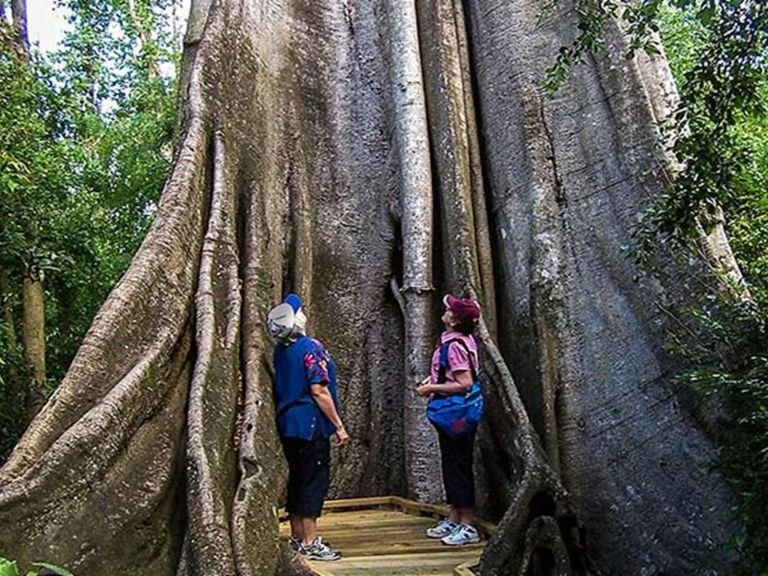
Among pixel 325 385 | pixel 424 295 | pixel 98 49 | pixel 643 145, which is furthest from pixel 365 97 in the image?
pixel 98 49

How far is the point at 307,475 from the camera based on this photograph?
11.5ft

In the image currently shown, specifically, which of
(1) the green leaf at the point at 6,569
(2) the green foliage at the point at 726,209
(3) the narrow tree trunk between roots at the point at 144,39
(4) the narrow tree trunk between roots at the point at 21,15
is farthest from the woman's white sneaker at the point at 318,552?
(3) the narrow tree trunk between roots at the point at 144,39

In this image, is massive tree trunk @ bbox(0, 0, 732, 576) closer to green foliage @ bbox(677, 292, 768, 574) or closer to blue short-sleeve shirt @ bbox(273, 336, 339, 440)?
blue short-sleeve shirt @ bbox(273, 336, 339, 440)

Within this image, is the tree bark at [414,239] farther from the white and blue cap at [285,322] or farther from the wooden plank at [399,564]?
the white and blue cap at [285,322]

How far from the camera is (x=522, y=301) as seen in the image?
4629 mm

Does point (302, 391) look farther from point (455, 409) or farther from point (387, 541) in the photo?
point (387, 541)

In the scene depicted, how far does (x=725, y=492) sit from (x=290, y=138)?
10.5 ft

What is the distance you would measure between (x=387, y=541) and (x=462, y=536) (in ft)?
1.16

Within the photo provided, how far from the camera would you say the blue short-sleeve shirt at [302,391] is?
350 cm

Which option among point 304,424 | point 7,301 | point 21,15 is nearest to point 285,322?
point 304,424

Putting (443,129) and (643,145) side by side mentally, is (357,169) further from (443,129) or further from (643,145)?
(643,145)

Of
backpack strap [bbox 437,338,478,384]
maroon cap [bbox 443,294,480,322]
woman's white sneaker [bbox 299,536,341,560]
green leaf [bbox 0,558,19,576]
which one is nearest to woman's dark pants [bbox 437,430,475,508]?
backpack strap [bbox 437,338,478,384]

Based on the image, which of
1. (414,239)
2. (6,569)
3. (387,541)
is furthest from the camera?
(414,239)

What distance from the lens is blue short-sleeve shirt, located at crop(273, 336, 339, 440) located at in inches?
138
